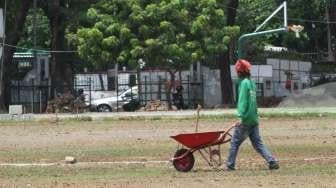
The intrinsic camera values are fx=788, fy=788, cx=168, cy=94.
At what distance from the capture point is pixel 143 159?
15898 mm

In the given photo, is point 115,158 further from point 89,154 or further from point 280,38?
point 280,38

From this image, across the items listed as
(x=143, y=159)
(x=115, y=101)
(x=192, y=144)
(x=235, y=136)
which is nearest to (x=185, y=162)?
(x=192, y=144)

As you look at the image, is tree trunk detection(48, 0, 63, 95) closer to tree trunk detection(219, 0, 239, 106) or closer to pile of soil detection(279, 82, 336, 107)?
tree trunk detection(219, 0, 239, 106)

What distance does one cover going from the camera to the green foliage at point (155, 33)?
145ft

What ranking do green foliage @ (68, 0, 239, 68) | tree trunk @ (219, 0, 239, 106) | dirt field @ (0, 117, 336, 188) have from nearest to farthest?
dirt field @ (0, 117, 336, 188) → green foliage @ (68, 0, 239, 68) → tree trunk @ (219, 0, 239, 106)

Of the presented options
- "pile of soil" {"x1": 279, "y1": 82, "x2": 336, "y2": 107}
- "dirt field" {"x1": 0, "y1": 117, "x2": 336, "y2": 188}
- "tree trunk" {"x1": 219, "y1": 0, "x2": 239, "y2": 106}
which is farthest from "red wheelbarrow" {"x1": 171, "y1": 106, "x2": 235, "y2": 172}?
"tree trunk" {"x1": 219, "y1": 0, "x2": 239, "y2": 106}

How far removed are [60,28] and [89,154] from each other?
34.7 meters

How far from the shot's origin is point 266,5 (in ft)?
201

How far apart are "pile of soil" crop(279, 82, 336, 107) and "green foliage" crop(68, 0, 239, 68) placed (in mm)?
6175

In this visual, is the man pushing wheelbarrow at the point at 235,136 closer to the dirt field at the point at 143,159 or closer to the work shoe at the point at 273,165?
the work shoe at the point at 273,165

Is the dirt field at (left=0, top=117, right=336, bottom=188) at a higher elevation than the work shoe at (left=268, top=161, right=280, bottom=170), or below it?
below

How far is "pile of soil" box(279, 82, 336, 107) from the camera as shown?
1902 inches

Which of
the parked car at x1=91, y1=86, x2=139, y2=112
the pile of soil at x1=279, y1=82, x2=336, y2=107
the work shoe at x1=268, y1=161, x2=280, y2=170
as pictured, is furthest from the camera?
the parked car at x1=91, y1=86, x2=139, y2=112

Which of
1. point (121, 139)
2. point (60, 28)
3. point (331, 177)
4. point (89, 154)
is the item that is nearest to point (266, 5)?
point (60, 28)
